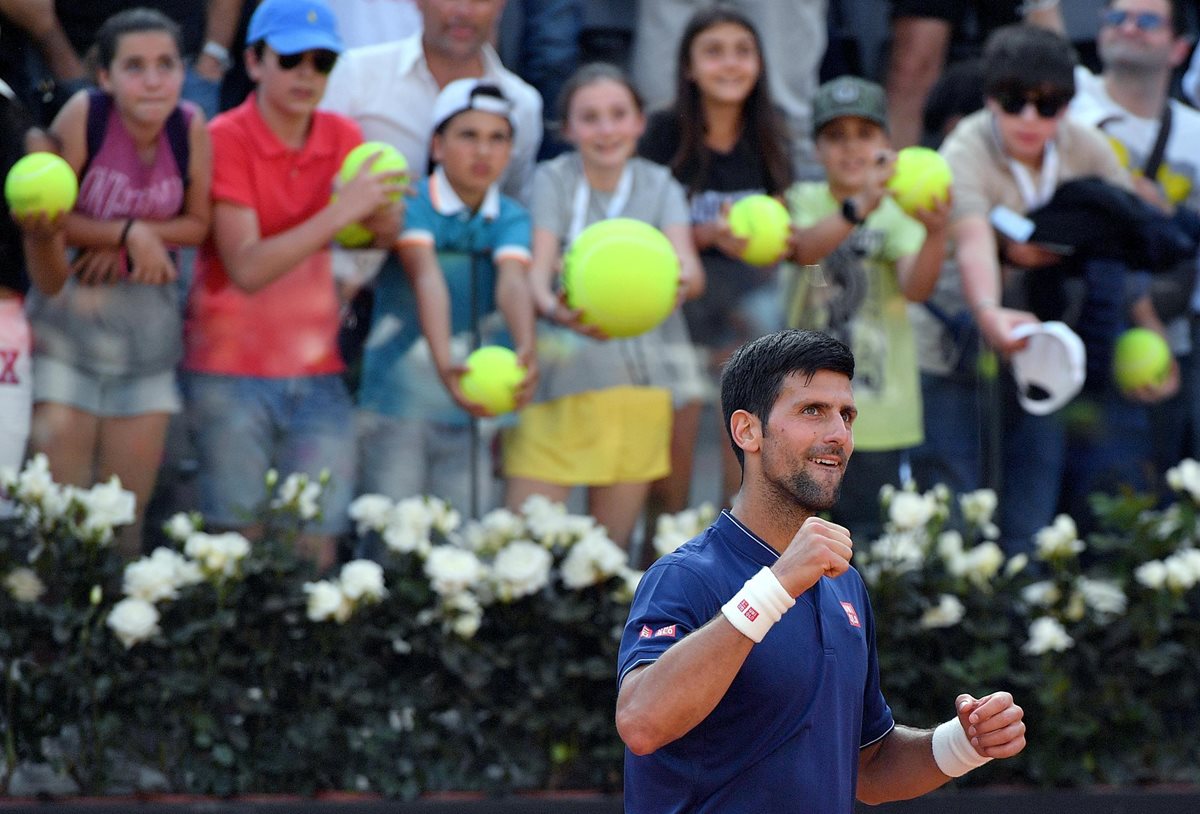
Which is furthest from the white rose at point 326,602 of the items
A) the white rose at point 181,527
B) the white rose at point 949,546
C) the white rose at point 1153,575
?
the white rose at point 1153,575

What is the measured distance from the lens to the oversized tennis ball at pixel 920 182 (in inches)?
265

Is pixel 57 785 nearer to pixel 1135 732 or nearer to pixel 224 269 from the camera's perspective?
pixel 224 269

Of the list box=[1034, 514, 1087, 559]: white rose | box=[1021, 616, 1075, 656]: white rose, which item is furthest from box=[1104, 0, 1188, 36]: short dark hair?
box=[1021, 616, 1075, 656]: white rose

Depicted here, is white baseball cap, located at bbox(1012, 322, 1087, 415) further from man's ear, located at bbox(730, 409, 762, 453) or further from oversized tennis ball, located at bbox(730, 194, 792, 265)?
man's ear, located at bbox(730, 409, 762, 453)

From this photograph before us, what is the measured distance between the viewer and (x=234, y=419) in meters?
6.24

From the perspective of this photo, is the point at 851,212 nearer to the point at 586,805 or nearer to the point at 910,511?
the point at 910,511

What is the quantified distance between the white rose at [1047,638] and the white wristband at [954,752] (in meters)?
3.03

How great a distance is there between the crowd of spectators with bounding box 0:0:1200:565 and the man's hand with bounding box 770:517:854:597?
3.42 meters

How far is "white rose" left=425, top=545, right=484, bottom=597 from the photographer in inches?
241

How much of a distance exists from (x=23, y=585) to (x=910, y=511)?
10.7ft

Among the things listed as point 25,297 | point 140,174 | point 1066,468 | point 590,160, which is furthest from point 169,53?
point 1066,468

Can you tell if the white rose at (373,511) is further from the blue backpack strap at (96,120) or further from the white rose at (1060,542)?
the white rose at (1060,542)

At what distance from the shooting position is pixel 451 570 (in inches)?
241

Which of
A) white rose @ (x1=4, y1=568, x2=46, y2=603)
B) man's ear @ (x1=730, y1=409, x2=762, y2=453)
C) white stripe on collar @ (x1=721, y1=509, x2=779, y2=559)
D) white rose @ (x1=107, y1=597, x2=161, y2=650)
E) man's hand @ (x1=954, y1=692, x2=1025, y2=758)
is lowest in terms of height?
white rose @ (x1=107, y1=597, x2=161, y2=650)
